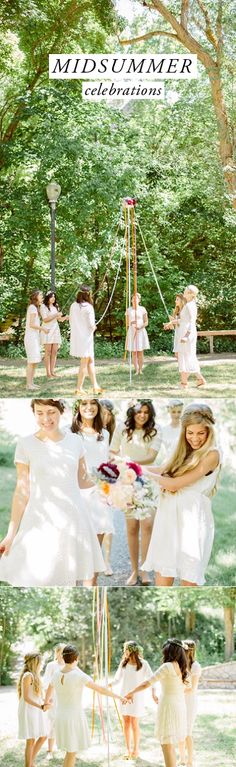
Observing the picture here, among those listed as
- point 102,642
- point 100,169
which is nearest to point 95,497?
point 102,642

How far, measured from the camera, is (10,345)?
20.6 ft

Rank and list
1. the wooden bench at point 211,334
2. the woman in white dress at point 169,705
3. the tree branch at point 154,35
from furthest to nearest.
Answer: the wooden bench at point 211,334
the tree branch at point 154,35
the woman in white dress at point 169,705

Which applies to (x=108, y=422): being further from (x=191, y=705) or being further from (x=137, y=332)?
(x=137, y=332)

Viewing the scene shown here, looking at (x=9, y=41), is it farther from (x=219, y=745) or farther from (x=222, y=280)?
(x=219, y=745)

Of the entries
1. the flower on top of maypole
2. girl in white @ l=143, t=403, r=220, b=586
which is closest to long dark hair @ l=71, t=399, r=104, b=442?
girl in white @ l=143, t=403, r=220, b=586

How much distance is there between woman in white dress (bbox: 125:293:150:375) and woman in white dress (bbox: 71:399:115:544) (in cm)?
171

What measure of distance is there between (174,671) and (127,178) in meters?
2.64

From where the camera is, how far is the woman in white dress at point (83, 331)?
5844 mm

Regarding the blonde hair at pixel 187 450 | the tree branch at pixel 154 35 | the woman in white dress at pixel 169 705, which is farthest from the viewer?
the tree branch at pixel 154 35

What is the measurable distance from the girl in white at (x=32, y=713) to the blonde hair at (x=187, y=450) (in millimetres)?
1065

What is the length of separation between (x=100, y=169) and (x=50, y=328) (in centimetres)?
88

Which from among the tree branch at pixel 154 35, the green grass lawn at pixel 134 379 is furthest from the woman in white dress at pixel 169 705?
the tree branch at pixel 154 35

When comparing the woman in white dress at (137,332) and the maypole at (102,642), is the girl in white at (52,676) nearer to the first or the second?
the maypole at (102,642)

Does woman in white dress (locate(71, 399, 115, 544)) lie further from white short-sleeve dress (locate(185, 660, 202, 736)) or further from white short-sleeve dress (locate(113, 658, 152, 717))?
white short-sleeve dress (locate(185, 660, 202, 736))
